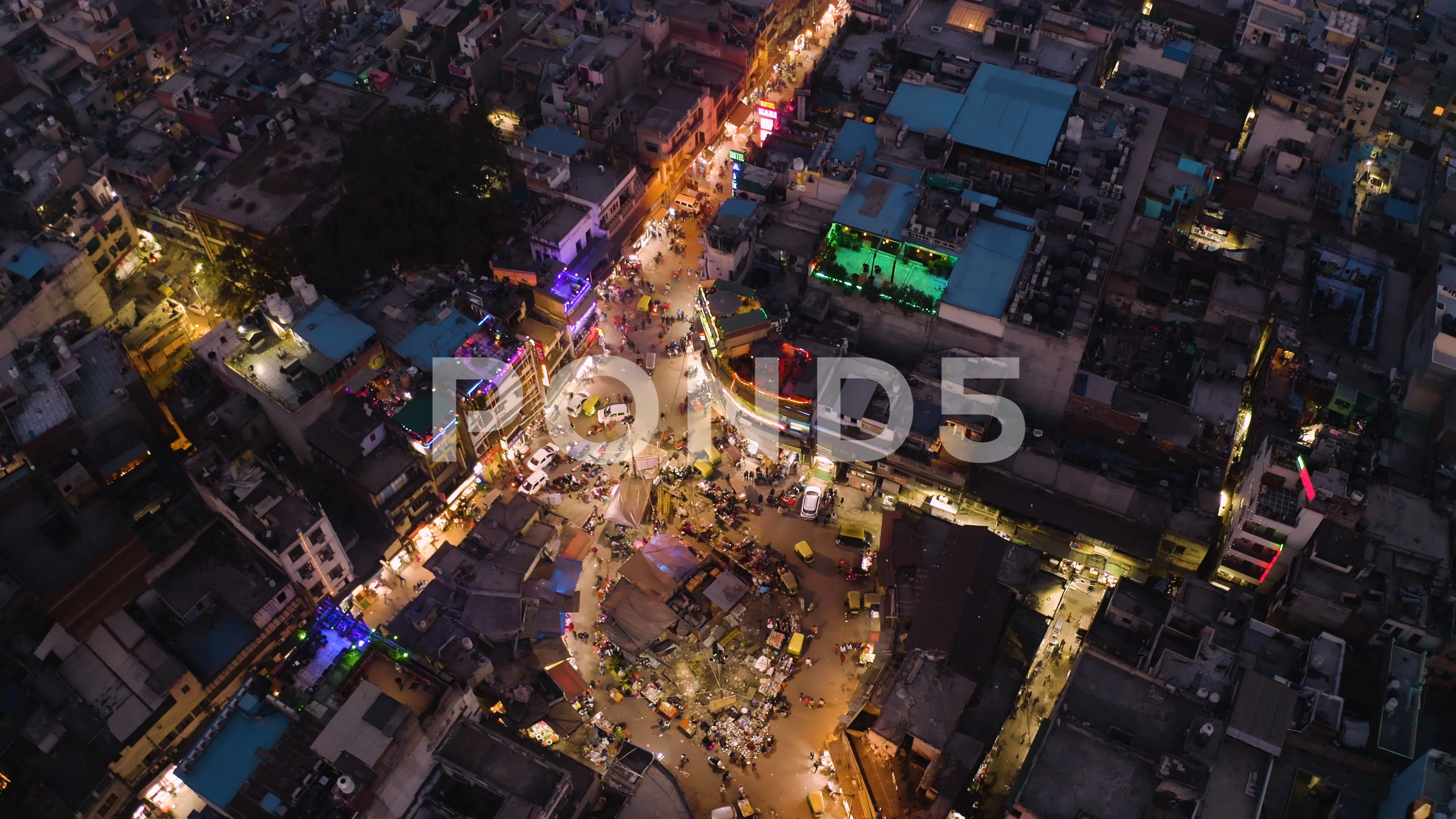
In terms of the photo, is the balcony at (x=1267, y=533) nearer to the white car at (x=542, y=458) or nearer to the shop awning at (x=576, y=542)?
the shop awning at (x=576, y=542)

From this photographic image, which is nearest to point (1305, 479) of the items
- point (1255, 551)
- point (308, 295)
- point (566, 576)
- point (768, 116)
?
point (1255, 551)

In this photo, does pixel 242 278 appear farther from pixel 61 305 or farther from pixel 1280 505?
pixel 1280 505

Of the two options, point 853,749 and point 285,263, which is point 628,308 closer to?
point 285,263

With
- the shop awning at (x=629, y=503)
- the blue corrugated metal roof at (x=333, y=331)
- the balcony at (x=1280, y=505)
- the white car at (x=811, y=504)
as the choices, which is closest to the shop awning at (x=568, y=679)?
the shop awning at (x=629, y=503)

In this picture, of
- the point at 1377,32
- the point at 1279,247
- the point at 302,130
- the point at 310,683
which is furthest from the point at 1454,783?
the point at 302,130

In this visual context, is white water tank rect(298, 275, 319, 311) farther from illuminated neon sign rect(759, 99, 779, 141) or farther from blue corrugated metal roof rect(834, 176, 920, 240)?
illuminated neon sign rect(759, 99, 779, 141)
